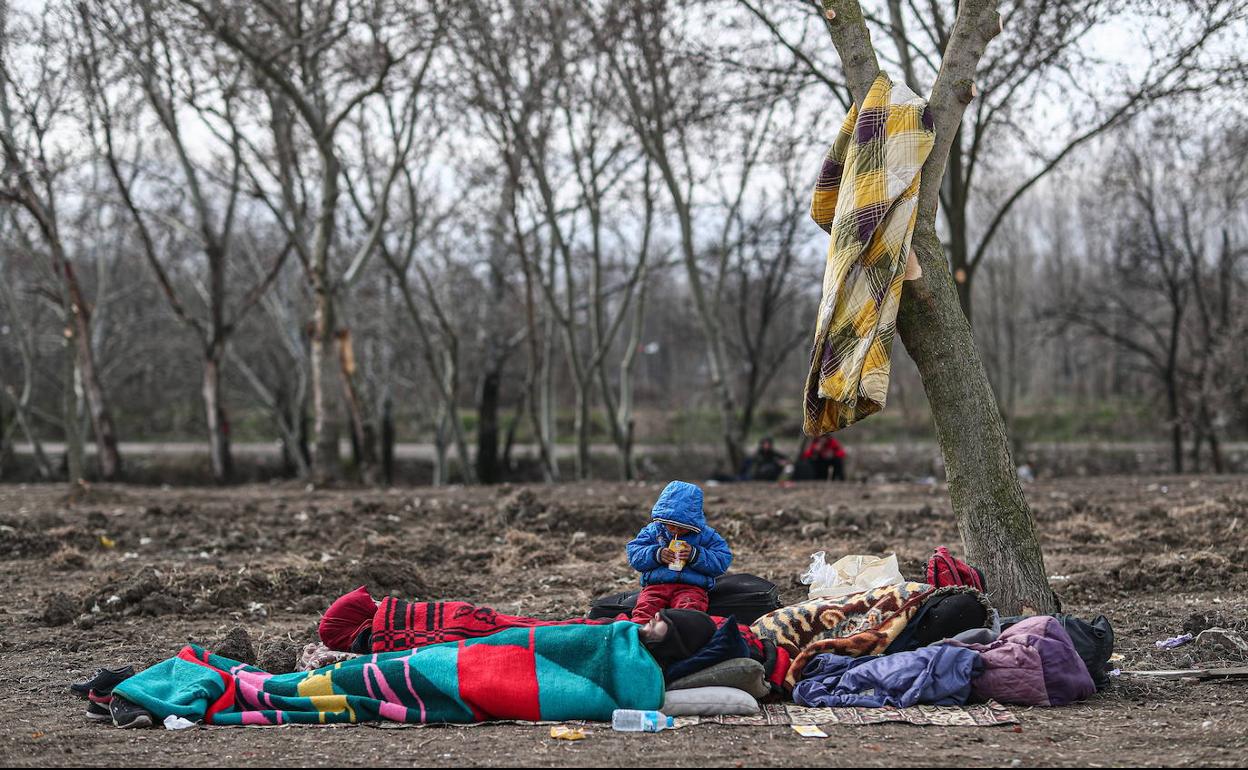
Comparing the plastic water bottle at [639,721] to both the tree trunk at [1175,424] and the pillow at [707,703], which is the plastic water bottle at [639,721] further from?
the tree trunk at [1175,424]

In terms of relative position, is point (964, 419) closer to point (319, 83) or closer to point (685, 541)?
point (685, 541)

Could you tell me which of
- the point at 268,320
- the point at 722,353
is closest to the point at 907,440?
the point at 722,353

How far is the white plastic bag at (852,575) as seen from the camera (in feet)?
17.3

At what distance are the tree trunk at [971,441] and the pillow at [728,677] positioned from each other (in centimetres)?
151

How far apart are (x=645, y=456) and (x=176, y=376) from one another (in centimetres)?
1716

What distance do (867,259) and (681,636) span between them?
1.95 meters

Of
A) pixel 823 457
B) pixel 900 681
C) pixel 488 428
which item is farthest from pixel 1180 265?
pixel 900 681

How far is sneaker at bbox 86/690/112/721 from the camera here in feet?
13.9

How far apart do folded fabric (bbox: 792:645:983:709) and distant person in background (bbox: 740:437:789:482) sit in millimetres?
12250

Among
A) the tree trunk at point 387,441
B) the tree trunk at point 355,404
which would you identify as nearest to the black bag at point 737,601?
the tree trunk at point 355,404

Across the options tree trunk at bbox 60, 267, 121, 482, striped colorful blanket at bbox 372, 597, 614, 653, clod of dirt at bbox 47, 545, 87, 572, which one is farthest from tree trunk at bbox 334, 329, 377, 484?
striped colorful blanket at bbox 372, 597, 614, 653

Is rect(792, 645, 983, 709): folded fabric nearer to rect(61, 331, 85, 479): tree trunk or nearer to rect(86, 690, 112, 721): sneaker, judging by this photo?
rect(86, 690, 112, 721): sneaker

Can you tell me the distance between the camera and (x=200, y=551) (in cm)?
902

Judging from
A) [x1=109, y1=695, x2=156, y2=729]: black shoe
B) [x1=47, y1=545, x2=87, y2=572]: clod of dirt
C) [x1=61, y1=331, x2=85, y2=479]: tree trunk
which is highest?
[x1=61, y1=331, x2=85, y2=479]: tree trunk
